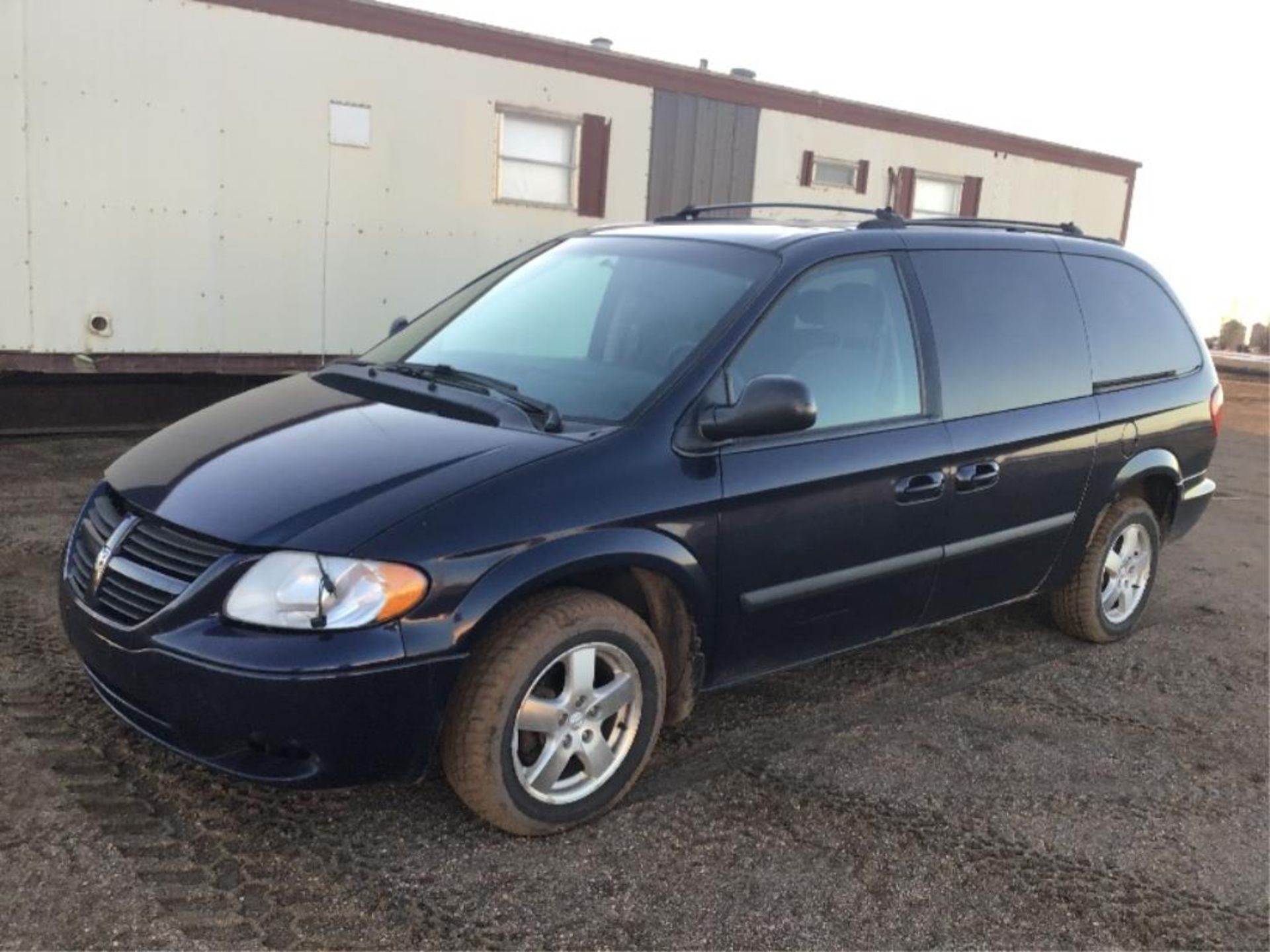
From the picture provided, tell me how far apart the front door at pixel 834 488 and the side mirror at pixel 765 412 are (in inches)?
4.4

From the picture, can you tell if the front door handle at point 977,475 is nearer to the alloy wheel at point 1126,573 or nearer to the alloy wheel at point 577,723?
the alloy wheel at point 1126,573

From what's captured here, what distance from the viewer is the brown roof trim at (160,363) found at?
22.2ft

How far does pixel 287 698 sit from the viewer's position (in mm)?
2611

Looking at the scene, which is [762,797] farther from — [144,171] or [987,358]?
[144,171]

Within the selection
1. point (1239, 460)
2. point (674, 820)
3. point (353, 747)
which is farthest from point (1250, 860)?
point (1239, 460)

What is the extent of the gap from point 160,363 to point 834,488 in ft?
17.5

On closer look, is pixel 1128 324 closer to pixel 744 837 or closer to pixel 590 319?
pixel 590 319

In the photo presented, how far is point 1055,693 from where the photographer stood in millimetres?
4305

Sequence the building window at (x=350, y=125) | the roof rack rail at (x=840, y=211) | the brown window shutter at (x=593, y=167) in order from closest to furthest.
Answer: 1. the roof rack rail at (x=840, y=211)
2. the building window at (x=350, y=125)
3. the brown window shutter at (x=593, y=167)

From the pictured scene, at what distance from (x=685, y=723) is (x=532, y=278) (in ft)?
5.69

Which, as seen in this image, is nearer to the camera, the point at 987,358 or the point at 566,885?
the point at 566,885

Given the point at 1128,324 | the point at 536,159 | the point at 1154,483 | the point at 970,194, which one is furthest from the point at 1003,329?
the point at 970,194

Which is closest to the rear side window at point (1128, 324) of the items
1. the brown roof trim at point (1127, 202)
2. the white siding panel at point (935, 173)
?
the white siding panel at point (935, 173)

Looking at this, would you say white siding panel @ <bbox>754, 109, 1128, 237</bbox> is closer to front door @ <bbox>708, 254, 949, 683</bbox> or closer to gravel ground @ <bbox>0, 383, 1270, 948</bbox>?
front door @ <bbox>708, 254, 949, 683</bbox>
